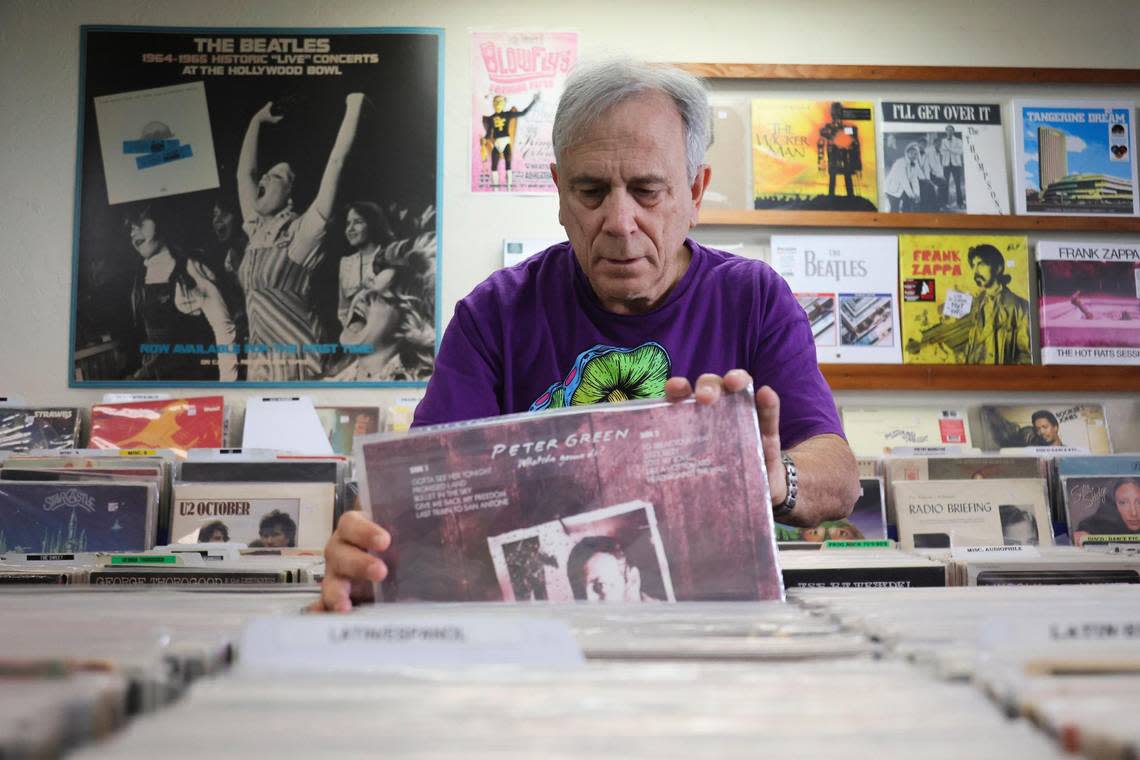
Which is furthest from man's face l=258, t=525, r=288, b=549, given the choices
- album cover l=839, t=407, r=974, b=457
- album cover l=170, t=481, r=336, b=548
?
album cover l=839, t=407, r=974, b=457

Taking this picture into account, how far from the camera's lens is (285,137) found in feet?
10.4

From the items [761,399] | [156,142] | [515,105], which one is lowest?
[761,399]

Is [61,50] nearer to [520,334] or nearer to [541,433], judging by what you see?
[520,334]

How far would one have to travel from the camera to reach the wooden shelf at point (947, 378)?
3100 millimetres

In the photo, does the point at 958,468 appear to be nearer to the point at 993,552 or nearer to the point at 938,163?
the point at 993,552

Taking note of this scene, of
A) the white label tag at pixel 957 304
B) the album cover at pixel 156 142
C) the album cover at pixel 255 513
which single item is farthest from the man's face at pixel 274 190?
the white label tag at pixel 957 304

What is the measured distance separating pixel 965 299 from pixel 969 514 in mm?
1157

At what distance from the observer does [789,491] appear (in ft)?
3.67

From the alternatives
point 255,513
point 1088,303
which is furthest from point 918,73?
point 255,513

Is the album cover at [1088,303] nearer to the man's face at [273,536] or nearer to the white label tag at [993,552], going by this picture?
the white label tag at [993,552]

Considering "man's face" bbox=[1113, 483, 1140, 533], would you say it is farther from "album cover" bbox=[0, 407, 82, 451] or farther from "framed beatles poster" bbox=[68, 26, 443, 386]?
"album cover" bbox=[0, 407, 82, 451]

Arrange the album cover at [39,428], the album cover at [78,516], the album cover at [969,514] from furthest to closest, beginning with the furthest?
the album cover at [39,428]
the album cover at [969,514]
the album cover at [78,516]

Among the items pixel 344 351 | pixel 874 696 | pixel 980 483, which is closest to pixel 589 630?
pixel 874 696

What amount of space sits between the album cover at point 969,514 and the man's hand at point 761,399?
3.88 feet
